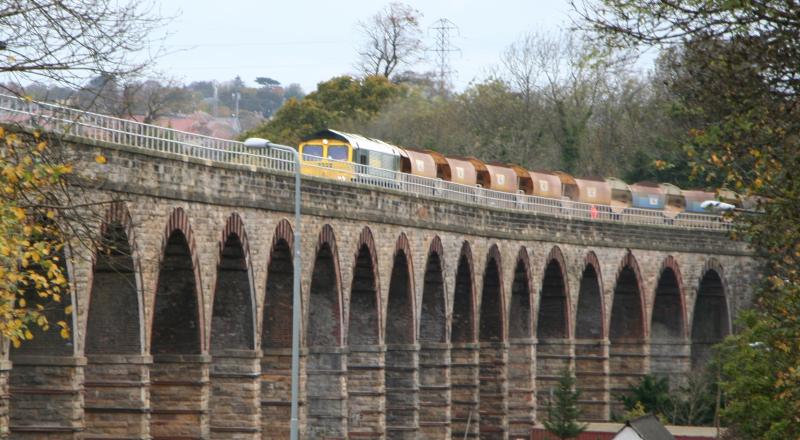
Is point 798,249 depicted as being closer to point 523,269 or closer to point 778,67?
point 778,67

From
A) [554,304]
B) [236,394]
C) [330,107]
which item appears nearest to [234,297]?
[236,394]

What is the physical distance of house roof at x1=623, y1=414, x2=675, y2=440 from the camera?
1481 inches

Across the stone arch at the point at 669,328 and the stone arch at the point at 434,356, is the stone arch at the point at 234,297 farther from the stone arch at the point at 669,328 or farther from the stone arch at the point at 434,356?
the stone arch at the point at 669,328

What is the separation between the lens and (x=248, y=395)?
128ft

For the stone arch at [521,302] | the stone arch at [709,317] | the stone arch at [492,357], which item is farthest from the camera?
the stone arch at [709,317]

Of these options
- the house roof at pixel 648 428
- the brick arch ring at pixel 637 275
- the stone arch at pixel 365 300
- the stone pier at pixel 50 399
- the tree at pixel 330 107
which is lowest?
the house roof at pixel 648 428

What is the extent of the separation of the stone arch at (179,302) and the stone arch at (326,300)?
8.05m

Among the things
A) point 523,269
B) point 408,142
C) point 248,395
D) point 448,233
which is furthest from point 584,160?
point 248,395

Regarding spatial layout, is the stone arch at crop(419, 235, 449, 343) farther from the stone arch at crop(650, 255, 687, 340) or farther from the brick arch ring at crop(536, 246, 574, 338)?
the stone arch at crop(650, 255, 687, 340)

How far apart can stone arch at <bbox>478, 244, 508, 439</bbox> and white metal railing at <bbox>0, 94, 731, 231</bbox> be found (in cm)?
265

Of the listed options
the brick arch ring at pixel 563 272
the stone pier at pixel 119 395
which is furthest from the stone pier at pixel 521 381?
the stone pier at pixel 119 395

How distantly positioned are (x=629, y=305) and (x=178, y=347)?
36.6 metres

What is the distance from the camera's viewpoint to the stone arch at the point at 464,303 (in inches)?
2172

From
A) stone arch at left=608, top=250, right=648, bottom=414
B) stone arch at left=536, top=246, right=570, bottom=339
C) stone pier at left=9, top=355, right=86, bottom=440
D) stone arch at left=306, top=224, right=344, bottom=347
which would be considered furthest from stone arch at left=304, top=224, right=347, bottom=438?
stone arch at left=608, top=250, right=648, bottom=414
